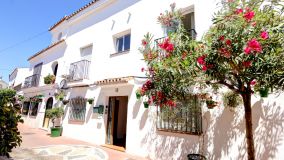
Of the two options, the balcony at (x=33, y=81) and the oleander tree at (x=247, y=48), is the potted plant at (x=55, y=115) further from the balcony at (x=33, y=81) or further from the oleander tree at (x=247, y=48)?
the oleander tree at (x=247, y=48)

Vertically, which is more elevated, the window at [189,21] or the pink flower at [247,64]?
the window at [189,21]

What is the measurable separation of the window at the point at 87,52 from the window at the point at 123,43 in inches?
106

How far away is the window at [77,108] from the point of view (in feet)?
42.2

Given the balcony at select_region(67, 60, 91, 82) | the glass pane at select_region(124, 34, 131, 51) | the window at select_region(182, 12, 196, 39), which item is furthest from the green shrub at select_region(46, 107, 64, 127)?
the window at select_region(182, 12, 196, 39)

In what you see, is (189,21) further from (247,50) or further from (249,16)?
(247,50)

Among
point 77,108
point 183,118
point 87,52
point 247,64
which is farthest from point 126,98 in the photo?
point 247,64

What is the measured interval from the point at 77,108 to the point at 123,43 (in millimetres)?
5688

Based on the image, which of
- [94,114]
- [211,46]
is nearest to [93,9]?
[94,114]

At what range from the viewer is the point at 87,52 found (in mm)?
14398

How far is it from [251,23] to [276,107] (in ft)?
11.0

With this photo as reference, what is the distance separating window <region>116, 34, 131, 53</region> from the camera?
11828mm

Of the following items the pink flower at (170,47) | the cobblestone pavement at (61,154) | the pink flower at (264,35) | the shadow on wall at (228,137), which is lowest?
the cobblestone pavement at (61,154)

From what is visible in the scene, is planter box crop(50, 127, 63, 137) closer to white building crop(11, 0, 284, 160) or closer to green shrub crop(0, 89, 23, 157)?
white building crop(11, 0, 284, 160)

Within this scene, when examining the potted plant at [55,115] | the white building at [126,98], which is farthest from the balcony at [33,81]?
the potted plant at [55,115]
